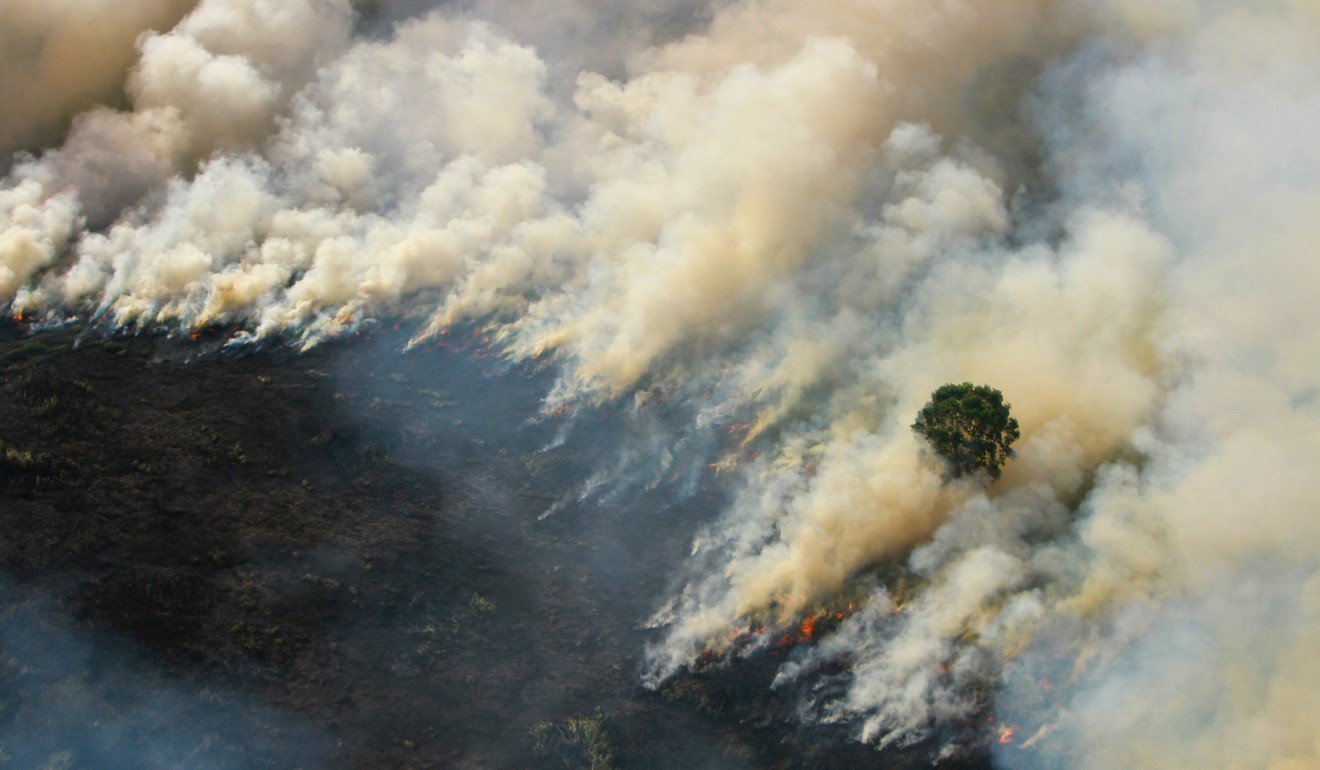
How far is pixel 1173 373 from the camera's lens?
4338 centimetres

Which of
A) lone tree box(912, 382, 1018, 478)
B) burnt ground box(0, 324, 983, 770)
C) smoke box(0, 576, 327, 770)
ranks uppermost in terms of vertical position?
lone tree box(912, 382, 1018, 478)

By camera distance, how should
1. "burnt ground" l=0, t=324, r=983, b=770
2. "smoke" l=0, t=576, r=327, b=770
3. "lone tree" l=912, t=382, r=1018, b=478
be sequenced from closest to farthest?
"smoke" l=0, t=576, r=327, b=770
"burnt ground" l=0, t=324, r=983, b=770
"lone tree" l=912, t=382, r=1018, b=478

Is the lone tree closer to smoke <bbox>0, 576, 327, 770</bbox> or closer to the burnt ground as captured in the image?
the burnt ground

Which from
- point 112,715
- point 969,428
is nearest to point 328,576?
point 112,715

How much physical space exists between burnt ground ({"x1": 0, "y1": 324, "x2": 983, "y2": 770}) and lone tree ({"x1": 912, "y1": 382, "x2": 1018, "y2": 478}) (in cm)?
1228

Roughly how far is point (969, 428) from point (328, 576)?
2900 cm

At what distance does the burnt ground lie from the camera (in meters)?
31.2

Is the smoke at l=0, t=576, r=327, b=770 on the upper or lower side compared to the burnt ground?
lower

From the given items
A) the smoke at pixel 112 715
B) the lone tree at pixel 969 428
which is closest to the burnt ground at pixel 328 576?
the smoke at pixel 112 715

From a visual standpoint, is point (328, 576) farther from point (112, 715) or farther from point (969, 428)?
point (969, 428)

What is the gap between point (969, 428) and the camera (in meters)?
38.7

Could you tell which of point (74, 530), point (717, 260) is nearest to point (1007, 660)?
point (717, 260)

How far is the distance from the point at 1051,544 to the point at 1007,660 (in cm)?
666

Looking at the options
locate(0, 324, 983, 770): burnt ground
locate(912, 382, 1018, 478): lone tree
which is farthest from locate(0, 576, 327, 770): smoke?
locate(912, 382, 1018, 478): lone tree
